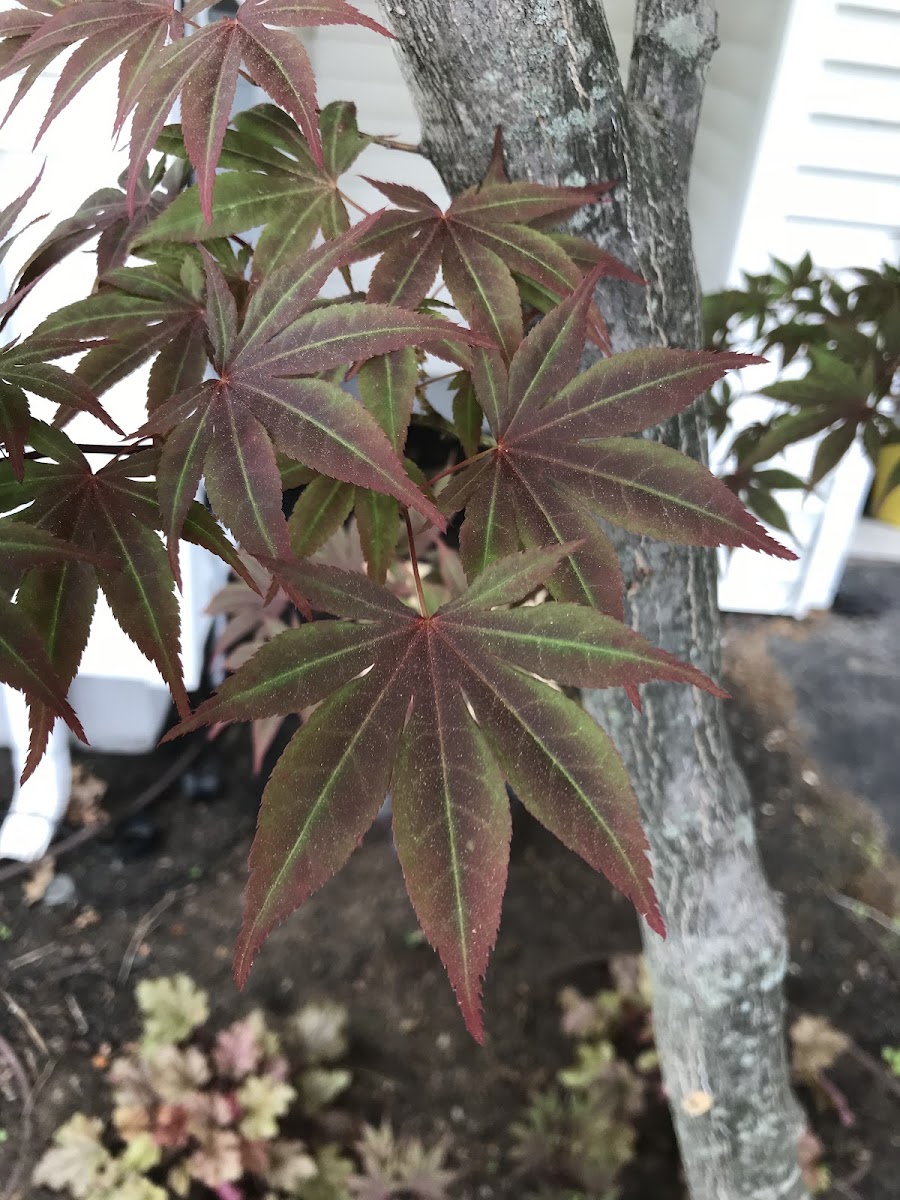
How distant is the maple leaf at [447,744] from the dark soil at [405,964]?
0.98 meters

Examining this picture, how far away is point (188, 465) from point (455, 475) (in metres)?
0.15

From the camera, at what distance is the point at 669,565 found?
71 cm

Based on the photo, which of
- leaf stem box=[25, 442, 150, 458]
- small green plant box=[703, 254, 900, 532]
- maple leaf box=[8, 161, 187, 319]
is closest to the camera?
leaf stem box=[25, 442, 150, 458]

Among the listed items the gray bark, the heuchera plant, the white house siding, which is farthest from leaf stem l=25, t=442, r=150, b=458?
the white house siding

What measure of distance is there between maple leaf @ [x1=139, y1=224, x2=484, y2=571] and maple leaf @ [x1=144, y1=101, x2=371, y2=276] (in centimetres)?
9

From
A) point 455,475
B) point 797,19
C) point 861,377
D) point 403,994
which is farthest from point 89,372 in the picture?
point 797,19

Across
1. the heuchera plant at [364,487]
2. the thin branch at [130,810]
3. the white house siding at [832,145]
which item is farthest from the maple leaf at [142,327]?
the white house siding at [832,145]

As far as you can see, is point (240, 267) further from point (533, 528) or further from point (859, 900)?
point (859, 900)

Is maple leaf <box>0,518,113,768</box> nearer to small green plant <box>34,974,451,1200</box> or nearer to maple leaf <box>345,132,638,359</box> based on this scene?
maple leaf <box>345,132,638,359</box>

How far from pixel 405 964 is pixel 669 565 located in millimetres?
904

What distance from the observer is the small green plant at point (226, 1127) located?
1054mm

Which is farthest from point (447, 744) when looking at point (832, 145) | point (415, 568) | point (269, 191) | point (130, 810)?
point (832, 145)

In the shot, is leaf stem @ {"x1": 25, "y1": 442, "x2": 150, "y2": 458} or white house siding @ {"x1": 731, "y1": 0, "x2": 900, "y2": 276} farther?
white house siding @ {"x1": 731, "y1": 0, "x2": 900, "y2": 276}

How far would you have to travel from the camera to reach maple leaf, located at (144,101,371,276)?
512 millimetres
